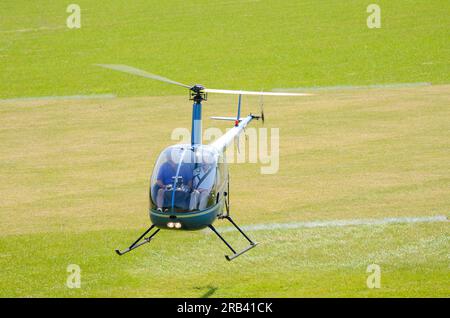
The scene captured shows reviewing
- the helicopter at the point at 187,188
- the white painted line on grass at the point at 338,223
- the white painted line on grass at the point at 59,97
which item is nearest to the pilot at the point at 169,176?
the helicopter at the point at 187,188

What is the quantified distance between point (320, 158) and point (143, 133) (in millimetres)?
7846

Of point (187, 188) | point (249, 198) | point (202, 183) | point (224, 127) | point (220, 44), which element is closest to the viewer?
point (187, 188)

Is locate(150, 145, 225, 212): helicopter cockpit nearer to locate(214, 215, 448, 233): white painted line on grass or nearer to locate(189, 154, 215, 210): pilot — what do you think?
locate(189, 154, 215, 210): pilot

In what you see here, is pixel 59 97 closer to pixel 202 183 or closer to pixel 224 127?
pixel 224 127

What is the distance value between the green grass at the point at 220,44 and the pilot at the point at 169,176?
22083 millimetres

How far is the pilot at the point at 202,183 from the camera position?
17.0 m

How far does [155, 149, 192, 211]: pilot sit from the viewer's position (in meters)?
17.0

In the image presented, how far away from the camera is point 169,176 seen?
1722cm

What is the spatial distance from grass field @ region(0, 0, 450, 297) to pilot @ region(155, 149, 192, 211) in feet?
7.46

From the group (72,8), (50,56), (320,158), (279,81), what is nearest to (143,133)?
(320,158)

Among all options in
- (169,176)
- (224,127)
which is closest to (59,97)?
(224,127)

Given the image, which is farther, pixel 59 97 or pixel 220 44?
pixel 220 44

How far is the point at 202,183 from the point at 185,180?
0.43 m
